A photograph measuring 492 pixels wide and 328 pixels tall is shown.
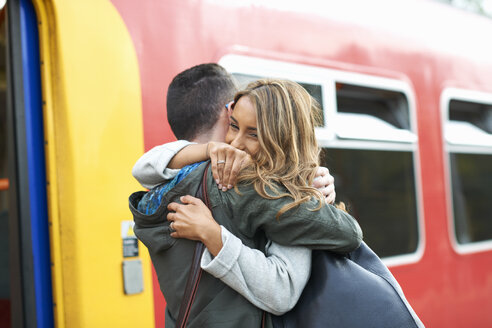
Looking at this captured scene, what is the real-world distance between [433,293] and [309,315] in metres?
2.15

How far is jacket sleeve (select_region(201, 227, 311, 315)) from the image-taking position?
43.6 inches

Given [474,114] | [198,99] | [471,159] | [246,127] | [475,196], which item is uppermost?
[474,114]

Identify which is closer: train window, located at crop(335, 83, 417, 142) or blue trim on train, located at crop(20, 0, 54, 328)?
blue trim on train, located at crop(20, 0, 54, 328)

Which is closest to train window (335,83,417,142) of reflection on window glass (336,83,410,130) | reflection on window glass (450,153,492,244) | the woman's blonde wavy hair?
reflection on window glass (336,83,410,130)

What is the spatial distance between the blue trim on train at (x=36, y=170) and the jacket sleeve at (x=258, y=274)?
2.95ft

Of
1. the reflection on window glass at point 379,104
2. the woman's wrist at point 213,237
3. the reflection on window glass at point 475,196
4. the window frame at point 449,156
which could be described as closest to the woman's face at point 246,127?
the woman's wrist at point 213,237

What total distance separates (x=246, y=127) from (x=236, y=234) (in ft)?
0.86

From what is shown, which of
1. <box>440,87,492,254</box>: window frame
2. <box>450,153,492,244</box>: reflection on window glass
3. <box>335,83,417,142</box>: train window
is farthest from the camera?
<box>450,153,492,244</box>: reflection on window glass

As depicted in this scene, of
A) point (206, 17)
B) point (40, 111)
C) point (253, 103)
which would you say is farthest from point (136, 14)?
point (253, 103)

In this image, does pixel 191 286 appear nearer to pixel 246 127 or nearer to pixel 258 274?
pixel 258 274

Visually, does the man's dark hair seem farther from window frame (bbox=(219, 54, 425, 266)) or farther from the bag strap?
window frame (bbox=(219, 54, 425, 266))

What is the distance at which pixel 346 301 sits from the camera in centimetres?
112

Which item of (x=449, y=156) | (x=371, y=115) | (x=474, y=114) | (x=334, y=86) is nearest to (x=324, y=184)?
(x=334, y=86)

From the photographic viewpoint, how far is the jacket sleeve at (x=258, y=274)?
1.11 m
